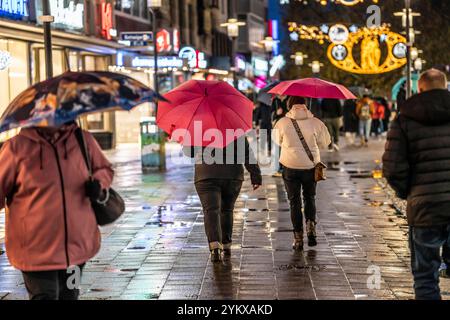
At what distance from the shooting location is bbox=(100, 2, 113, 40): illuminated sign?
107ft

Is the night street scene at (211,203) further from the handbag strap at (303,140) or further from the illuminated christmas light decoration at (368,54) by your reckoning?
the illuminated christmas light decoration at (368,54)

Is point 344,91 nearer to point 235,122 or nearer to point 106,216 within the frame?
point 235,122

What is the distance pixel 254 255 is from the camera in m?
11.3

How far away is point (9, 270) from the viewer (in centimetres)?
1052

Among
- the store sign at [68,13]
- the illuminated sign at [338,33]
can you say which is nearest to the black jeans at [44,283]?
the store sign at [68,13]

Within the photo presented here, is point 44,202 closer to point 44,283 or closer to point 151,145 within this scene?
point 44,283

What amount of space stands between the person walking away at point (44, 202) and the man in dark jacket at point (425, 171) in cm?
215

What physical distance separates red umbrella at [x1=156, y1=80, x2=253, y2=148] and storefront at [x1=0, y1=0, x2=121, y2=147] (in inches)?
434

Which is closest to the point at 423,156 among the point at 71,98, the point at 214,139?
the point at 71,98

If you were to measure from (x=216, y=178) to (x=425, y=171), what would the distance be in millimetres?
3766

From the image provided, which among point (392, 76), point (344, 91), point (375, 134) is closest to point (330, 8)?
point (392, 76)

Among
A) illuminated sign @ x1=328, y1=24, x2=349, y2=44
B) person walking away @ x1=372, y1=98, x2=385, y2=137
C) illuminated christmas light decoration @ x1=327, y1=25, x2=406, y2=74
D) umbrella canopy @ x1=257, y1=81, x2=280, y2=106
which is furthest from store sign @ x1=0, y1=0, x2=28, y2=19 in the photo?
person walking away @ x1=372, y1=98, x2=385, y2=137
